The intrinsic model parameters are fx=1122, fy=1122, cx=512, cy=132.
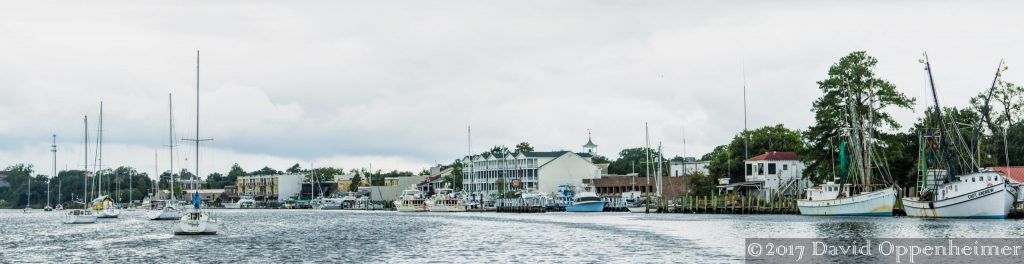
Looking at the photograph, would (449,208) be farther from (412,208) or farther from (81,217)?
(81,217)

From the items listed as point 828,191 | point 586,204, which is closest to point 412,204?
point 586,204

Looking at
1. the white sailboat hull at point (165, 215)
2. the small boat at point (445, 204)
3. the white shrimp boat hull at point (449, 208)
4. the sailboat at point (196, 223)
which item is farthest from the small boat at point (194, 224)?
the small boat at point (445, 204)

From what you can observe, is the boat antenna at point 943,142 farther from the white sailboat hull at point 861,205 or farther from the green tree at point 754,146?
the green tree at point 754,146

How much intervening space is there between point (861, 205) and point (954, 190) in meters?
11.7

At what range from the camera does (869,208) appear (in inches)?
4058

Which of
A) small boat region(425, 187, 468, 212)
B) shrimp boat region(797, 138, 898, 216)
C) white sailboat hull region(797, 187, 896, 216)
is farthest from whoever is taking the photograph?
small boat region(425, 187, 468, 212)

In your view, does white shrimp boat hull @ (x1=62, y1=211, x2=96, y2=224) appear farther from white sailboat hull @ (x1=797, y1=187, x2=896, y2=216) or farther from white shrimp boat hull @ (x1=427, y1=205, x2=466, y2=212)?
white sailboat hull @ (x1=797, y1=187, x2=896, y2=216)

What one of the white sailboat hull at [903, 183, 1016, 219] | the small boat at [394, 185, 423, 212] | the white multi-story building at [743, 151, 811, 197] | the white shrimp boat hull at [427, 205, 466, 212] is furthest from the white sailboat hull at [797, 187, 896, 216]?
the small boat at [394, 185, 423, 212]

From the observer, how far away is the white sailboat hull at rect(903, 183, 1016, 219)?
89438mm

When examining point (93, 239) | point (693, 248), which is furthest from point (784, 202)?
point (93, 239)

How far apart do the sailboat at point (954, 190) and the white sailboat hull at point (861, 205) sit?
5.35 ft

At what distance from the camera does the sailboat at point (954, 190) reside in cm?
8975

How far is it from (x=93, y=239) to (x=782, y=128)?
4096 inches

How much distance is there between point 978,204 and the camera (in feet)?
298
